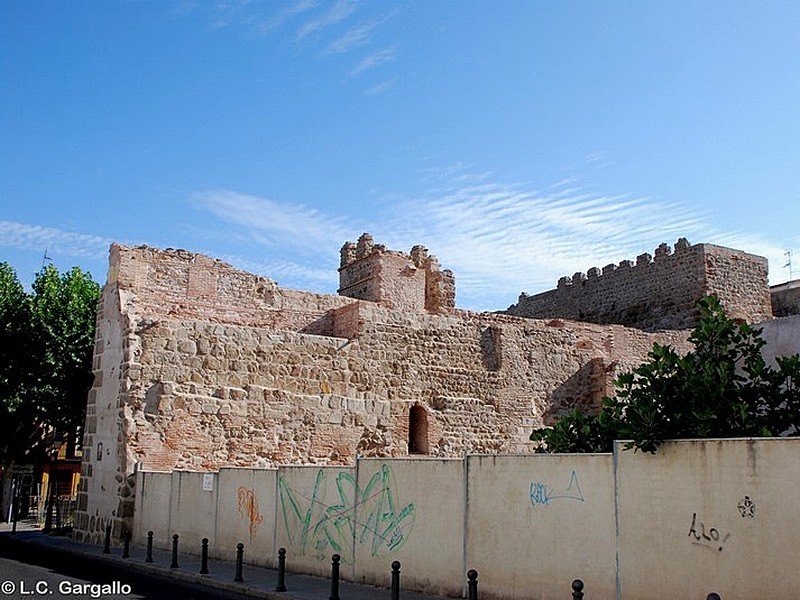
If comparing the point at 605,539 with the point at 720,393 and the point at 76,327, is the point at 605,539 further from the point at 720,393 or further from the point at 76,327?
the point at 76,327

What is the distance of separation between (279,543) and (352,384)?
646 cm

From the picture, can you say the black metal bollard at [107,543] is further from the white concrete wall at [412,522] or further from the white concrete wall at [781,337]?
the white concrete wall at [781,337]

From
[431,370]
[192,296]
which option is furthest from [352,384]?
[192,296]

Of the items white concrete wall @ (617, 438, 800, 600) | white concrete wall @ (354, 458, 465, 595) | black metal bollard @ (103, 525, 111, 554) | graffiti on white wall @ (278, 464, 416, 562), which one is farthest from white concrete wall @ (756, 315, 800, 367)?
black metal bollard @ (103, 525, 111, 554)

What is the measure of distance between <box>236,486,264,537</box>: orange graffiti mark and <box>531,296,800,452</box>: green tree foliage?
6.63 metres

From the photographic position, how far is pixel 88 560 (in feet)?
49.3

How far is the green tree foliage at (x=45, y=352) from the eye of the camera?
24.9 meters

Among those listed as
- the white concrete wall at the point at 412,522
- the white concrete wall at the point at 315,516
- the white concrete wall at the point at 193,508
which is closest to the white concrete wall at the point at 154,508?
the white concrete wall at the point at 193,508

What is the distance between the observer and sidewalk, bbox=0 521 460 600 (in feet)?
35.1

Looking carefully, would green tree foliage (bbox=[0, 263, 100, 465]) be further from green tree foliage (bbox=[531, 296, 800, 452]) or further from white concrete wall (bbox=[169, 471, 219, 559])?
green tree foliage (bbox=[531, 296, 800, 452])

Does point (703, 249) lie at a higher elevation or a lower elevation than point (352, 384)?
higher

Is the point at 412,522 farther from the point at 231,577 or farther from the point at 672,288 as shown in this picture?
the point at 672,288

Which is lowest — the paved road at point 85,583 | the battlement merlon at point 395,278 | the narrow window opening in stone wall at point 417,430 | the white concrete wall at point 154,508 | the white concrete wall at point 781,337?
the paved road at point 85,583

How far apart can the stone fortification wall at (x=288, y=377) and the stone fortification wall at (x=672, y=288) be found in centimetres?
513
